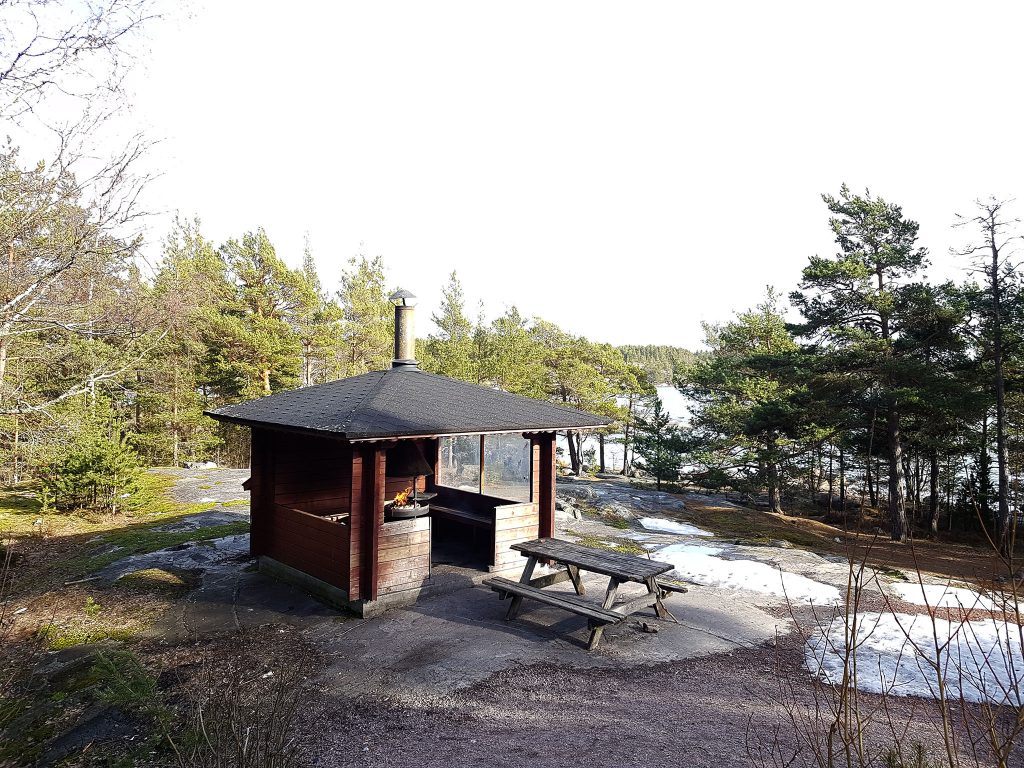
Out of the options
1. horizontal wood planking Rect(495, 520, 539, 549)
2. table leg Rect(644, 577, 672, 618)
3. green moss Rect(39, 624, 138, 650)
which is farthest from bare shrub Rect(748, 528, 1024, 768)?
green moss Rect(39, 624, 138, 650)

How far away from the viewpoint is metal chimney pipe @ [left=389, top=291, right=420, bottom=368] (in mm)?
8805

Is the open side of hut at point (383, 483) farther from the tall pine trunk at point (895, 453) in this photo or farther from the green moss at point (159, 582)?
the tall pine trunk at point (895, 453)

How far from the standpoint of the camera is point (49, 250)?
6.44 metres

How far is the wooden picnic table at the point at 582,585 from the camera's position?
5520 millimetres

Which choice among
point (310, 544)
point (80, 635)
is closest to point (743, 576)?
point (310, 544)

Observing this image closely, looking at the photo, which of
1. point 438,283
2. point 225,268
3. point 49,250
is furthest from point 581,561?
point 438,283

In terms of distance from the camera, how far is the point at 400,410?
22.2 feet

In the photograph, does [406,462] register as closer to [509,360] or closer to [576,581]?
[576,581]

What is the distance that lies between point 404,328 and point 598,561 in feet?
15.4

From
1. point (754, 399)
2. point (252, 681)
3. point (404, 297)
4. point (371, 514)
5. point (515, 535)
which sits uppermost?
point (404, 297)

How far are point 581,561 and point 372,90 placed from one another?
34.1 feet

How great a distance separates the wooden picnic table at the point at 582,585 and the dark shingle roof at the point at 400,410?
1.57 meters

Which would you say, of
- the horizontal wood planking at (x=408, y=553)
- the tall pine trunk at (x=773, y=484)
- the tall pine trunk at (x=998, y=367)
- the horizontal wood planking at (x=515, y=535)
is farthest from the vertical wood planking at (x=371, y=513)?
the tall pine trunk at (x=998, y=367)

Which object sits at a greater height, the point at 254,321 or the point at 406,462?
the point at 254,321
